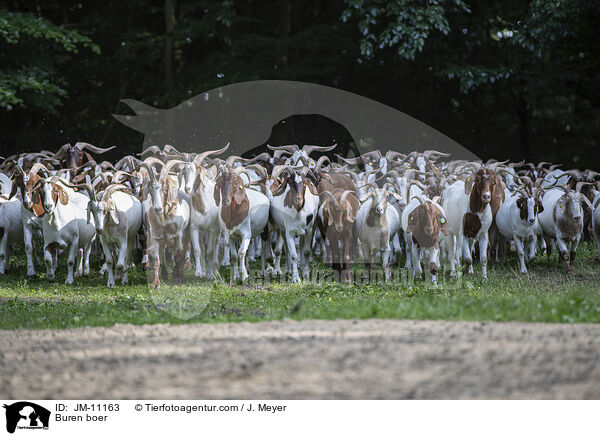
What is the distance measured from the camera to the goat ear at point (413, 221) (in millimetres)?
16359

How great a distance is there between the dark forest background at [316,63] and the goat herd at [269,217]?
873cm

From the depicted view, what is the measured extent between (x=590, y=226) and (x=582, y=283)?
19.6ft

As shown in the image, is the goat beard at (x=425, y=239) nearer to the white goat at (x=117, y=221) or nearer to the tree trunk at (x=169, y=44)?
the white goat at (x=117, y=221)

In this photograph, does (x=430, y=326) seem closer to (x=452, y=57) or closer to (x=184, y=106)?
(x=452, y=57)

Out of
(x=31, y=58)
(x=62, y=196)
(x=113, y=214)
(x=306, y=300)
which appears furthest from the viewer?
(x=31, y=58)

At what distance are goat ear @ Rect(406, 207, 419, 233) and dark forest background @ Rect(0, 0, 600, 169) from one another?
10.6m

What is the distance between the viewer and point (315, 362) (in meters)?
8.38

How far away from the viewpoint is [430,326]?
10000 millimetres

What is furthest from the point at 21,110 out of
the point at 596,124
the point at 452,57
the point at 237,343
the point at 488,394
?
the point at 488,394

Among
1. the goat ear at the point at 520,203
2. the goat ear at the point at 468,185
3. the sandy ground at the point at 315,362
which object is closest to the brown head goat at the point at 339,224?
the goat ear at the point at 468,185

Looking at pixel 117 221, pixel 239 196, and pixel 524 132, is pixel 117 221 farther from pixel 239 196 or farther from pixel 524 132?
pixel 524 132

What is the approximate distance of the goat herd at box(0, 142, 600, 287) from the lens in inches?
661
